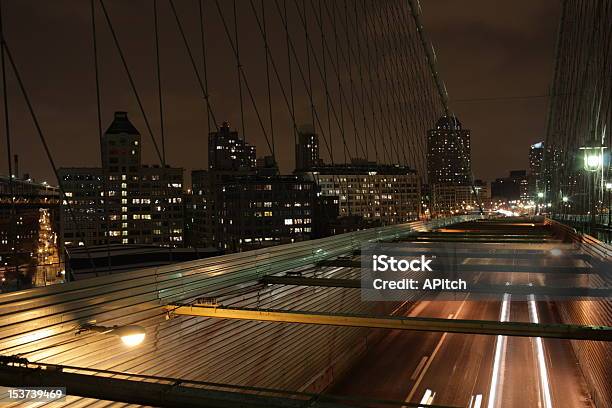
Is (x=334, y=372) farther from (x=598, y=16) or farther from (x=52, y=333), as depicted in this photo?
(x=598, y=16)

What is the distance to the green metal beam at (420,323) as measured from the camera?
5.00 m

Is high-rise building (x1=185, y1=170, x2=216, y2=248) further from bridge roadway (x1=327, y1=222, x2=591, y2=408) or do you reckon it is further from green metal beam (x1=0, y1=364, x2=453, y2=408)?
green metal beam (x1=0, y1=364, x2=453, y2=408)

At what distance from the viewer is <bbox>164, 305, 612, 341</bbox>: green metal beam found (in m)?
5.00

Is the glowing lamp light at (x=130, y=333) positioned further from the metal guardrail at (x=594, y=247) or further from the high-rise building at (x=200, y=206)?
the high-rise building at (x=200, y=206)

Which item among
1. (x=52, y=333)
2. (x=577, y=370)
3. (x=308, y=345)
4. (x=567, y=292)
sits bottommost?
(x=577, y=370)

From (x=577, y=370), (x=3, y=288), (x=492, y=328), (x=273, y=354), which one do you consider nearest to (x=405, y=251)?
(x=577, y=370)

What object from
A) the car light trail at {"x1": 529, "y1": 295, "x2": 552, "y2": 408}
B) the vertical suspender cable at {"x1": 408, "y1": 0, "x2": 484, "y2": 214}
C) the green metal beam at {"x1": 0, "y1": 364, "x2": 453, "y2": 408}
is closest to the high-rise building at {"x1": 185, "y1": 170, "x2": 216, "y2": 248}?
the vertical suspender cable at {"x1": 408, "y1": 0, "x2": 484, "y2": 214}

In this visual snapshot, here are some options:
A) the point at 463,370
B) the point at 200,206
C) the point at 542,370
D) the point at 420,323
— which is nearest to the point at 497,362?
the point at 542,370

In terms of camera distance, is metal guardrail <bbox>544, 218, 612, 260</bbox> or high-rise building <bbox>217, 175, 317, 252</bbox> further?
high-rise building <bbox>217, 175, 317, 252</bbox>

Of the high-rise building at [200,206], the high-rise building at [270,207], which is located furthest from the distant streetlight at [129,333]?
the high-rise building at [200,206]

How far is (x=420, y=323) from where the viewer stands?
5.53 metres

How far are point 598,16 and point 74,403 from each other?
1979 cm

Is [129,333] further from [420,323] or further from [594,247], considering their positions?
[594,247]

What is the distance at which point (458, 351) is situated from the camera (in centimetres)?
1429
